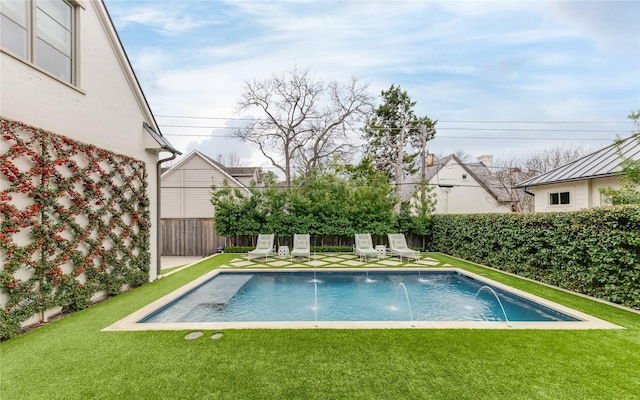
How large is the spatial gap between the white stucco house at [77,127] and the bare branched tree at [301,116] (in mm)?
12717

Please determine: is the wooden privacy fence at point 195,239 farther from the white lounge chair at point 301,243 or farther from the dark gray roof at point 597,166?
the dark gray roof at point 597,166

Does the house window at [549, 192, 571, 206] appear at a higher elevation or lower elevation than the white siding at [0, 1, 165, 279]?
lower

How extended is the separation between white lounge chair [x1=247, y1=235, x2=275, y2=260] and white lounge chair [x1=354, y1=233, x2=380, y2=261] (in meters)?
3.75

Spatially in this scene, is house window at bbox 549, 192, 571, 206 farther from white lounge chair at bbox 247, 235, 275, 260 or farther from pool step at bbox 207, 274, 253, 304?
pool step at bbox 207, 274, 253, 304

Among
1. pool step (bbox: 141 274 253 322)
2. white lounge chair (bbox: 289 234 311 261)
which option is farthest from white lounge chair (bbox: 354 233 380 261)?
pool step (bbox: 141 274 253 322)

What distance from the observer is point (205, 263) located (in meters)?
9.87

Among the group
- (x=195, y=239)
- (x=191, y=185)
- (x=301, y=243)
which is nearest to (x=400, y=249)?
(x=301, y=243)

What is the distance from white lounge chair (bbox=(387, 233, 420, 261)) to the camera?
10328 mm

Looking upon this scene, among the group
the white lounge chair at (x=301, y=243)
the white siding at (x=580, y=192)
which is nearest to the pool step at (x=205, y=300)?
the white lounge chair at (x=301, y=243)

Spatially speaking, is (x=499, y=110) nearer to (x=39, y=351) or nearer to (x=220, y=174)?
(x=220, y=174)

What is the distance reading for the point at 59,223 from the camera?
452 cm

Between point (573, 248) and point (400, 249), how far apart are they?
5.68 metres

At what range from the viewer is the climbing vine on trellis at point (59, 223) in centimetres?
377

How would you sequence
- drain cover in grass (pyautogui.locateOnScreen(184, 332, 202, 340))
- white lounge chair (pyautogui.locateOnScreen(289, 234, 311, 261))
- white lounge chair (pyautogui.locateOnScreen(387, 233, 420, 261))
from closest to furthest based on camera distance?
drain cover in grass (pyautogui.locateOnScreen(184, 332, 202, 340)), white lounge chair (pyautogui.locateOnScreen(387, 233, 420, 261)), white lounge chair (pyautogui.locateOnScreen(289, 234, 311, 261))
